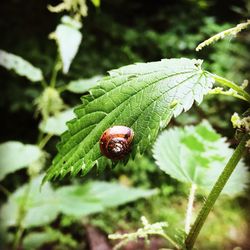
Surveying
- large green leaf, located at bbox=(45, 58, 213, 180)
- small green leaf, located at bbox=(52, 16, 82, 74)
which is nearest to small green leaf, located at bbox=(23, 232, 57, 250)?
small green leaf, located at bbox=(52, 16, 82, 74)

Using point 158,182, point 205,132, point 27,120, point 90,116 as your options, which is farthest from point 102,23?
point 90,116

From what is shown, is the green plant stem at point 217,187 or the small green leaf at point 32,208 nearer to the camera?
the green plant stem at point 217,187

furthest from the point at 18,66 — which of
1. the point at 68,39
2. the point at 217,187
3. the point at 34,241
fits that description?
the point at 217,187

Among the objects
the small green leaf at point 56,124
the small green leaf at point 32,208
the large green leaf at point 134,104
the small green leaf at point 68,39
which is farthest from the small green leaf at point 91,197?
the large green leaf at point 134,104

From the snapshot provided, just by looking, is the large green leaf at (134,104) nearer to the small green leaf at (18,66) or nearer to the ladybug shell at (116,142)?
the ladybug shell at (116,142)

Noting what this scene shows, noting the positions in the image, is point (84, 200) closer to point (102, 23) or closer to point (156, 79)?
point (156, 79)

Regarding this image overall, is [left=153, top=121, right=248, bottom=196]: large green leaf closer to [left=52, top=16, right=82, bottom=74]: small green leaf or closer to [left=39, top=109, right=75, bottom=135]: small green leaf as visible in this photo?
Result: [left=52, top=16, right=82, bottom=74]: small green leaf
